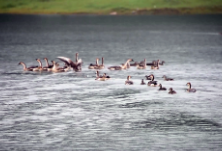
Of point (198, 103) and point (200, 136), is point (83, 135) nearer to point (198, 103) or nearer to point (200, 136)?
point (200, 136)

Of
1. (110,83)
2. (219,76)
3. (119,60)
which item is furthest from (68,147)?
(119,60)

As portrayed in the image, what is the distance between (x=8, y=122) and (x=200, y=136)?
11370mm

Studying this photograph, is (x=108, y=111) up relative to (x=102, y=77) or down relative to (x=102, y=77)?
down

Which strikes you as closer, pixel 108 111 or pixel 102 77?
pixel 108 111

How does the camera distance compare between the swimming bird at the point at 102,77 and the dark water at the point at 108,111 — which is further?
the swimming bird at the point at 102,77

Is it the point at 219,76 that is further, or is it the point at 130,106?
the point at 219,76

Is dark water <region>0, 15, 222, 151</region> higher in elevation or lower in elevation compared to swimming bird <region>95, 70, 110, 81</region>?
lower

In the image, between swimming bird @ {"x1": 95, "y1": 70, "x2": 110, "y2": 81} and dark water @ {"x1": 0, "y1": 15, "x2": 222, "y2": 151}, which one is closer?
dark water @ {"x1": 0, "y1": 15, "x2": 222, "y2": 151}

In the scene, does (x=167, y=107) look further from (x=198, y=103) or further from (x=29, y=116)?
(x=29, y=116)

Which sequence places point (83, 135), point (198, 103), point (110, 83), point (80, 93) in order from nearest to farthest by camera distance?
1. point (83, 135)
2. point (198, 103)
3. point (80, 93)
4. point (110, 83)

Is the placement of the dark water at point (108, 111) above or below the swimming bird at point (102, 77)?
below

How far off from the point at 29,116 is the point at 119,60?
2862cm

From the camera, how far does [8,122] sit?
33094 mm

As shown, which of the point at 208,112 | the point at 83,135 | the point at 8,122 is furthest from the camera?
the point at 208,112
